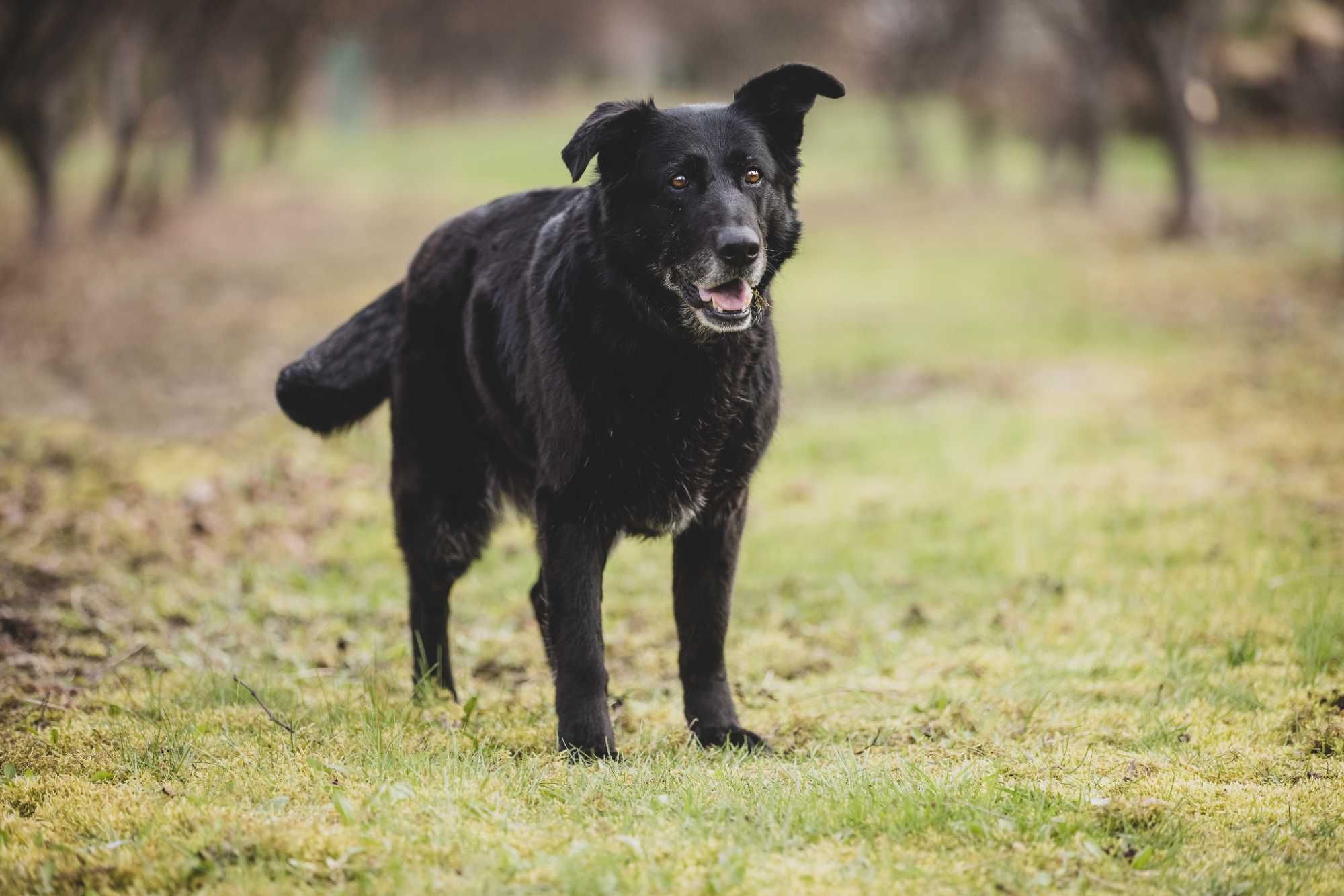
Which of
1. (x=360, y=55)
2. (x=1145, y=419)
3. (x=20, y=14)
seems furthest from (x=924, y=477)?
(x=360, y=55)

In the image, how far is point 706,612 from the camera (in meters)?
4.77

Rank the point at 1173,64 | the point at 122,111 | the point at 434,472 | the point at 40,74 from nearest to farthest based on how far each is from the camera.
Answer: the point at 434,472, the point at 40,74, the point at 1173,64, the point at 122,111

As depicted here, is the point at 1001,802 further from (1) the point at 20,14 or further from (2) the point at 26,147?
(2) the point at 26,147

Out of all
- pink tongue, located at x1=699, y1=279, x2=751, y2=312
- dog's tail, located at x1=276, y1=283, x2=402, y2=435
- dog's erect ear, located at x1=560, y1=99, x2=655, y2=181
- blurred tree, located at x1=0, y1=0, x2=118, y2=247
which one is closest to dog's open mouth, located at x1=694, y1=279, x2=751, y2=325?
pink tongue, located at x1=699, y1=279, x2=751, y2=312

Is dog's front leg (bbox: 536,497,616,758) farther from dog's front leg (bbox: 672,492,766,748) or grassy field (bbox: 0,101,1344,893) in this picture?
dog's front leg (bbox: 672,492,766,748)

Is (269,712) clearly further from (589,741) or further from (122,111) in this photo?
(122,111)

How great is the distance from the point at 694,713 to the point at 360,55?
53.4 metres

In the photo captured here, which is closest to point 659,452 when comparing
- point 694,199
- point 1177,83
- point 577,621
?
point 577,621

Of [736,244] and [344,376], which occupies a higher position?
[736,244]

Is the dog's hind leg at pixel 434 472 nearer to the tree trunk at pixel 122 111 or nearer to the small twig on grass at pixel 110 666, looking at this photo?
the small twig on grass at pixel 110 666

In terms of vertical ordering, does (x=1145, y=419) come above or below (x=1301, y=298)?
below

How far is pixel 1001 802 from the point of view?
3.74 meters

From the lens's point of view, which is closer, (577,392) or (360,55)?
(577,392)

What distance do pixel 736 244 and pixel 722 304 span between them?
203mm
